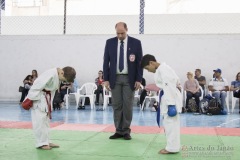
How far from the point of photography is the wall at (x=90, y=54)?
12.6 m

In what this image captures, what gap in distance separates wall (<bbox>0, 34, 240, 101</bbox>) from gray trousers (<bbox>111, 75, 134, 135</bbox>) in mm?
7478

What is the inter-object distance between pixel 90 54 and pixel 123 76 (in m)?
8.24

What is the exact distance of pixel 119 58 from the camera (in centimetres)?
548

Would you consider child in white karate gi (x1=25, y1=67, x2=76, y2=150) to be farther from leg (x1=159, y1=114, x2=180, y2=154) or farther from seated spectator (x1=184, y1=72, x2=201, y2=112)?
seated spectator (x1=184, y1=72, x2=201, y2=112)

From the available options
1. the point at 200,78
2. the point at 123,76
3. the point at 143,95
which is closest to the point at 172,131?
the point at 123,76

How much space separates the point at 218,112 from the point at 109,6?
606 cm

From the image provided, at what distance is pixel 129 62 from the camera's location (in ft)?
17.9

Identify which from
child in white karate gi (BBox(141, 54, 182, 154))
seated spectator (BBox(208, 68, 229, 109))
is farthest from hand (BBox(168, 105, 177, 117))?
seated spectator (BBox(208, 68, 229, 109))

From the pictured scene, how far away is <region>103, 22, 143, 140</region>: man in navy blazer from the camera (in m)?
5.46

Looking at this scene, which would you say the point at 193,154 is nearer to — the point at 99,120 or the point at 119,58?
the point at 119,58

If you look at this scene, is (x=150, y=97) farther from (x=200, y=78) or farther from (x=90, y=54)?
(x=90, y=54)

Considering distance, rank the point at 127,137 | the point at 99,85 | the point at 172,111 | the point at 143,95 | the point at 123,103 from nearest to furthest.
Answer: the point at 172,111 < the point at 127,137 < the point at 123,103 < the point at 143,95 < the point at 99,85

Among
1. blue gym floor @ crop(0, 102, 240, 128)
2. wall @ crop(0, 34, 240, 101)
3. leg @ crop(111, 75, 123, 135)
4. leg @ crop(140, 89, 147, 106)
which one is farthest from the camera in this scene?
wall @ crop(0, 34, 240, 101)

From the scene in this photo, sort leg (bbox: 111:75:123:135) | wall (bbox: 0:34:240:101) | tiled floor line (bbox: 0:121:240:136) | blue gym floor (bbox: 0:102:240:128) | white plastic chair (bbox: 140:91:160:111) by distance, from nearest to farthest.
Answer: leg (bbox: 111:75:123:135), tiled floor line (bbox: 0:121:240:136), blue gym floor (bbox: 0:102:240:128), white plastic chair (bbox: 140:91:160:111), wall (bbox: 0:34:240:101)
